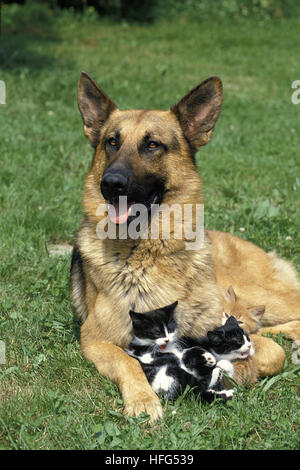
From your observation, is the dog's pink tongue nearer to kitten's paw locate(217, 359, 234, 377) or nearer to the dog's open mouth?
the dog's open mouth

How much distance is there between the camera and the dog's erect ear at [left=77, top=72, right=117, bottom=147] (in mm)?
3821

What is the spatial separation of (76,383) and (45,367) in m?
0.28

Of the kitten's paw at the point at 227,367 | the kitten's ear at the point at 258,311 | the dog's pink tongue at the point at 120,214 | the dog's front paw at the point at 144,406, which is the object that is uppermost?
the dog's pink tongue at the point at 120,214

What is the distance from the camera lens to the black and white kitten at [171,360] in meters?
3.10

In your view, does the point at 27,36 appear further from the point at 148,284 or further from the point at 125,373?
the point at 125,373

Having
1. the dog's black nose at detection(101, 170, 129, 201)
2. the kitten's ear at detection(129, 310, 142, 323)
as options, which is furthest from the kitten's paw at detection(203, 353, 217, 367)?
the dog's black nose at detection(101, 170, 129, 201)

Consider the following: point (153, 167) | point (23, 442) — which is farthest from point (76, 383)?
point (153, 167)

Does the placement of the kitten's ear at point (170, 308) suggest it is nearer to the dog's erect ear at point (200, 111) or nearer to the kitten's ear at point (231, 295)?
the kitten's ear at point (231, 295)

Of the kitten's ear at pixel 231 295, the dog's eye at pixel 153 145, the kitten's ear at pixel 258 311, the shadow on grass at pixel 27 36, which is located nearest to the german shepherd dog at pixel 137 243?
the dog's eye at pixel 153 145

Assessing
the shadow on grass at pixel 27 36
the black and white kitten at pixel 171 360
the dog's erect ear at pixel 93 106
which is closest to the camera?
the black and white kitten at pixel 171 360

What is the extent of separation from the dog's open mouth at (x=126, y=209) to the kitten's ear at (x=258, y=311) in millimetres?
1145

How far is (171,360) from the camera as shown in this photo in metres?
3.17

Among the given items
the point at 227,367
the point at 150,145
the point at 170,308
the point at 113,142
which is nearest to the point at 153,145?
the point at 150,145

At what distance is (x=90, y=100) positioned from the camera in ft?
12.8
